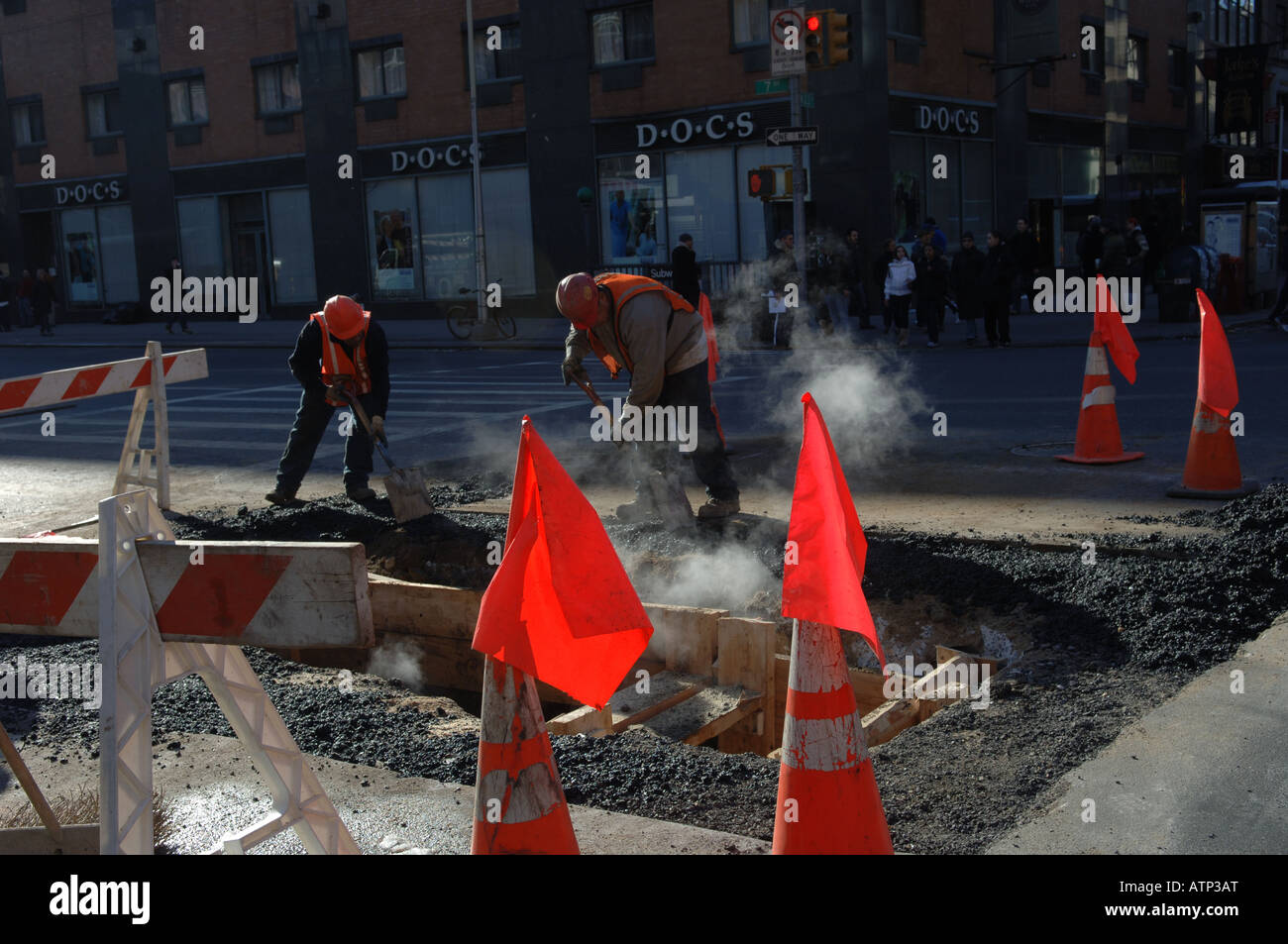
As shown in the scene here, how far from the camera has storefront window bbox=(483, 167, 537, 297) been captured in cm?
3056

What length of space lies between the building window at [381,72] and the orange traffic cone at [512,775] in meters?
30.8

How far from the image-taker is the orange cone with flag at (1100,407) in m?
9.18

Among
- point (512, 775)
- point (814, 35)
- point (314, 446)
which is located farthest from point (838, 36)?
point (512, 775)

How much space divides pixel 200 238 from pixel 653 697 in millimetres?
34514

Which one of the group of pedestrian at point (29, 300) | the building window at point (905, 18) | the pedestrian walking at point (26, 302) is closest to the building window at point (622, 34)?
the building window at point (905, 18)

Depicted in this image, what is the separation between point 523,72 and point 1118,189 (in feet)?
56.1

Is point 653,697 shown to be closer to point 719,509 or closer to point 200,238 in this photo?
point 719,509

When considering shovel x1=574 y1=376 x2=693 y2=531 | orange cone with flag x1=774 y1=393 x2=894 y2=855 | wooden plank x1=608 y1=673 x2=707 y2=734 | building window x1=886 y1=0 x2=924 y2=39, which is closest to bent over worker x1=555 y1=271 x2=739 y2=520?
shovel x1=574 y1=376 x2=693 y2=531

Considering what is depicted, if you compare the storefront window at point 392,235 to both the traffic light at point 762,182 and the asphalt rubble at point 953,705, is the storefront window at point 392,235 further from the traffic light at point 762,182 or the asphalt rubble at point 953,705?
the asphalt rubble at point 953,705

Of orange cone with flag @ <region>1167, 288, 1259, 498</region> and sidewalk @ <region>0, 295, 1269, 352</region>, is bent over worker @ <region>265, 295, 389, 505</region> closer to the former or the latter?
orange cone with flag @ <region>1167, 288, 1259, 498</region>

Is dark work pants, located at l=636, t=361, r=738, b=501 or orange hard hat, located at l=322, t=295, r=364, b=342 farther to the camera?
orange hard hat, located at l=322, t=295, r=364, b=342

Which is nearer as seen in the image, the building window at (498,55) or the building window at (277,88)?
the building window at (498,55)

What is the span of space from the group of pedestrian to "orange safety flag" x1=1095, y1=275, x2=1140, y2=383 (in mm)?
30772

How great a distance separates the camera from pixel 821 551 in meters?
3.32
